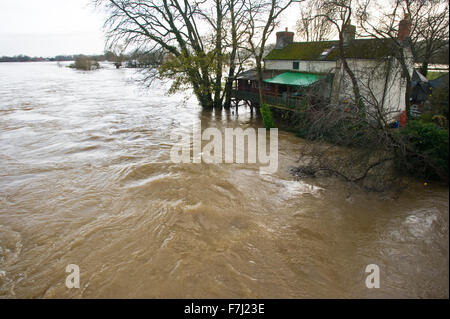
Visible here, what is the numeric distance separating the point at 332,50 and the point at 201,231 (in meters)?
16.0

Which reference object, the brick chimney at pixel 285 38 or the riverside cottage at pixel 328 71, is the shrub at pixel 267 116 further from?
the brick chimney at pixel 285 38

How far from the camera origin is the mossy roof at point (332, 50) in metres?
14.4

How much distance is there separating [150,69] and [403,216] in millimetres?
18559

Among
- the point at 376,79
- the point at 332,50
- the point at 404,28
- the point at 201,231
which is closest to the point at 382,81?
the point at 376,79

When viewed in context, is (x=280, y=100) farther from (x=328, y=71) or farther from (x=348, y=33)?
(x=348, y=33)

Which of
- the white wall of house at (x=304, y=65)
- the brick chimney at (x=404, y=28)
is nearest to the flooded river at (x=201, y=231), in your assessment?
the white wall of house at (x=304, y=65)

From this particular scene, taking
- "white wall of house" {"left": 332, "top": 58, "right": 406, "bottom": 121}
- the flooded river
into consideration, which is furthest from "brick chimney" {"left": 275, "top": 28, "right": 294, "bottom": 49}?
the flooded river

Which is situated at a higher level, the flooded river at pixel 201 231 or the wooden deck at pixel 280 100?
the wooden deck at pixel 280 100

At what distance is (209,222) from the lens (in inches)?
288

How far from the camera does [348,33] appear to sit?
45.0 feet

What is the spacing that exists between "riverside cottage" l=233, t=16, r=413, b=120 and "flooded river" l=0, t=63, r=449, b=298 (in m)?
5.42

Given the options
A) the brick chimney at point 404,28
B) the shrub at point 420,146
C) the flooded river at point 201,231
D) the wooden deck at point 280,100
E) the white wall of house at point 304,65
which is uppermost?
the brick chimney at point 404,28

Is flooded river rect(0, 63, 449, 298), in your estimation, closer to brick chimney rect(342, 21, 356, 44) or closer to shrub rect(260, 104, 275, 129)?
shrub rect(260, 104, 275, 129)
